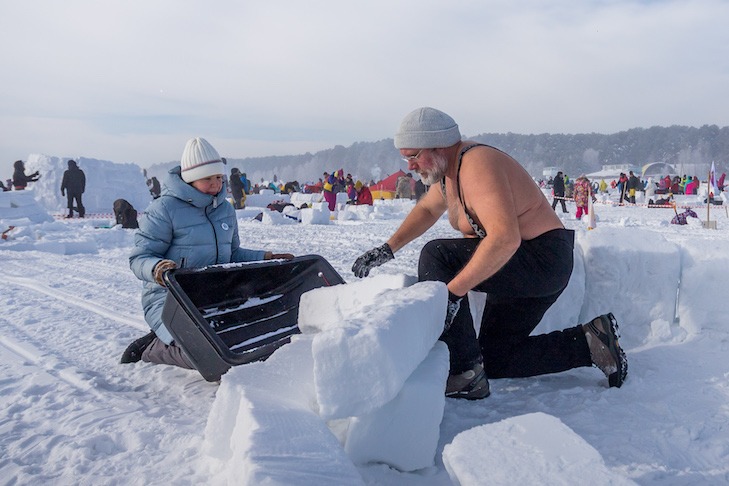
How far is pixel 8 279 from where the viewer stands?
5.99 meters

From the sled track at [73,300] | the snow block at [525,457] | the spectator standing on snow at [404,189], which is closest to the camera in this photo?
the snow block at [525,457]

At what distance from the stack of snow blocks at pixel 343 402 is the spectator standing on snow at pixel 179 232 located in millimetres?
1055

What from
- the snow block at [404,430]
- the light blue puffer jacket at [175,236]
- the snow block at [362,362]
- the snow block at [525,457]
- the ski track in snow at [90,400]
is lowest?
the ski track in snow at [90,400]

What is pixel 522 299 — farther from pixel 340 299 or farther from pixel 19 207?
pixel 19 207

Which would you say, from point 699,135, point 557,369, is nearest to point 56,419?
point 557,369

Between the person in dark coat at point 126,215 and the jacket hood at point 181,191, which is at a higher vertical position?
the jacket hood at point 181,191

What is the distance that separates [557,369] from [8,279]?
5.73 m

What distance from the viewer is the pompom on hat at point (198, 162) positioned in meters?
2.97

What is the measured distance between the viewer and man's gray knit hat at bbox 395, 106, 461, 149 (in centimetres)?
246

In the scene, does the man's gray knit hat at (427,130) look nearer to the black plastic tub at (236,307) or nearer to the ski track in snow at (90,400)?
the black plastic tub at (236,307)

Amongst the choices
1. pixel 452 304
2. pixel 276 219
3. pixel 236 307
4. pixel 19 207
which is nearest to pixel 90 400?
pixel 236 307

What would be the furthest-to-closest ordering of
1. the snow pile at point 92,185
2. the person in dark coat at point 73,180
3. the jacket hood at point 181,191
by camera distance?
the snow pile at point 92,185 → the person in dark coat at point 73,180 → the jacket hood at point 181,191

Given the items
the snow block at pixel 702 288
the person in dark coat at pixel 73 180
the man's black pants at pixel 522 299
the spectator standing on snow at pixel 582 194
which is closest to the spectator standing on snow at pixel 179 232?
the man's black pants at pixel 522 299

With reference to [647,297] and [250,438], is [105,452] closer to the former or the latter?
[250,438]
